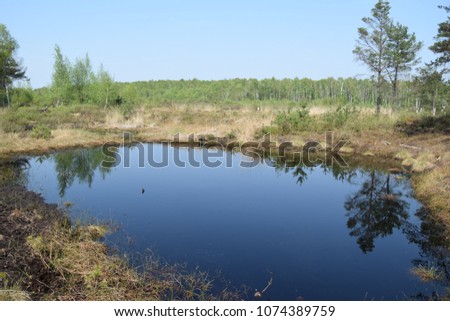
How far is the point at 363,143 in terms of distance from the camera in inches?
868

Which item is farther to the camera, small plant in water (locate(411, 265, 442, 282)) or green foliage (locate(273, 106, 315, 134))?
green foliage (locate(273, 106, 315, 134))

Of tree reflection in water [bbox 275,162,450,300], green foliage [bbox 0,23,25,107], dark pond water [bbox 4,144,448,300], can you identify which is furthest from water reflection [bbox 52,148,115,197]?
green foliage [bbox 0,23,25,107]

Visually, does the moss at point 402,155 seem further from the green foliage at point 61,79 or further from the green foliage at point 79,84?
the green foliage at point 61,79

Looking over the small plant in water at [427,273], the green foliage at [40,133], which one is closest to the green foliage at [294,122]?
the green foliage at [40,133]

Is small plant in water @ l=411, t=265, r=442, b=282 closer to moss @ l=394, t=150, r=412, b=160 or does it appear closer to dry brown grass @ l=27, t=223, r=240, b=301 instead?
dry brown grass @ l=27, t=223, r=240, b=301

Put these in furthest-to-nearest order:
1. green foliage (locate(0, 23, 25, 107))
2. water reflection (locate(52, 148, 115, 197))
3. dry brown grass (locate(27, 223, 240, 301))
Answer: green foliage (locate(0, 23, 25, 107)) < water reflection (locate(52, 148, 115, 197)) < dry brown grass (locate(27, 223, 240, 301))

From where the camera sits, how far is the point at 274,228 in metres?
10.1

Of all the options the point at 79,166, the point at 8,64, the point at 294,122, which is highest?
the point at 8,64

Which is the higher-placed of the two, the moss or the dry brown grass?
the moss

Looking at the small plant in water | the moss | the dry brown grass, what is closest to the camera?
the dry brown grass

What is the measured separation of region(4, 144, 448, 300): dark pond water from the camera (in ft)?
23.7

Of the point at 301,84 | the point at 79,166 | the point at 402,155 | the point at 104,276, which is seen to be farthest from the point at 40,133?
the point at 301,84

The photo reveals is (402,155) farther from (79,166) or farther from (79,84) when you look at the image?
(79,84)

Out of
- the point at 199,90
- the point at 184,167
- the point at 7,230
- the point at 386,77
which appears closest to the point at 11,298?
the point at 7,230
